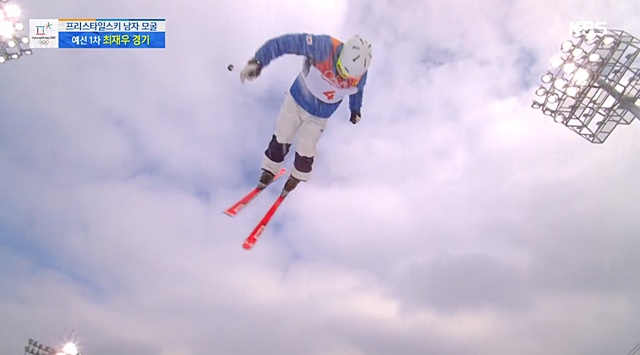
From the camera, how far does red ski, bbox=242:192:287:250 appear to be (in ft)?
24.2

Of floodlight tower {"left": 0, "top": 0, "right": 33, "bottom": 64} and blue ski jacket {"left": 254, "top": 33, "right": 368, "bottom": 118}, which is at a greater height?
floodlight tower {"left": 0, "top": 0, "right": 33, "bottom": 64}

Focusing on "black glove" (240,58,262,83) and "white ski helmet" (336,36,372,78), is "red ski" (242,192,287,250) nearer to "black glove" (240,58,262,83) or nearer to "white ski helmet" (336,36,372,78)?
"black glove" (240,58,262,83)

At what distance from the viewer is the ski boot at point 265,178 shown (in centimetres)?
788

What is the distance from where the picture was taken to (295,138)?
25.2 ft

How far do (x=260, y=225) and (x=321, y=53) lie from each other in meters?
3.43

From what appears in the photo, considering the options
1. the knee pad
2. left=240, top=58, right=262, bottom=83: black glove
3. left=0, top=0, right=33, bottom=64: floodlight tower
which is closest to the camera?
left=240, top=58, right=262, bottom=83: black glove

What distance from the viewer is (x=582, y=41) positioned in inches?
508

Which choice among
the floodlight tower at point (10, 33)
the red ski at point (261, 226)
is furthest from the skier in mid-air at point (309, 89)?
the floodlight tower at point (10, 33)

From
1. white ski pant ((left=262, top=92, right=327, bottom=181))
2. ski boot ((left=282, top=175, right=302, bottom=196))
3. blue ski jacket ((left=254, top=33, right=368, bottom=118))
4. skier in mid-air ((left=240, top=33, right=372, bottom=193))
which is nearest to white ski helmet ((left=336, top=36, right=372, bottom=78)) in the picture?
skier in mid-air ((left=240, top=33, right=372, bottom=193))

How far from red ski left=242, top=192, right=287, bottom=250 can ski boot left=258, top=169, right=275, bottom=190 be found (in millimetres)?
396

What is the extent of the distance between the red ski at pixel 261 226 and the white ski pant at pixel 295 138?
2.15 feet

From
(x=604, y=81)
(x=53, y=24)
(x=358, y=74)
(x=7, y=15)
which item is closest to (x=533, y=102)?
(x=604, y=81)

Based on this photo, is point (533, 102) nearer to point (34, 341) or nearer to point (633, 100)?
point (633, 100)

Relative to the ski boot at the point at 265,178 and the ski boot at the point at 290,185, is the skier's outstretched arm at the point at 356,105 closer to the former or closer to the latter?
the ski boot at the point at 290,185
